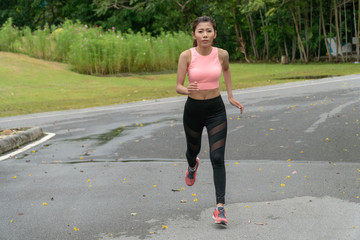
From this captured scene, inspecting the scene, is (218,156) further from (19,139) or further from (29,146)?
(19,139)

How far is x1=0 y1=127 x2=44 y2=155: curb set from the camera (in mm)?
10953

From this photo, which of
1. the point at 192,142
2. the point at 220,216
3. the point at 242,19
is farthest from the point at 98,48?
the point at 220,216

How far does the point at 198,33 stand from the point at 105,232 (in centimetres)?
199

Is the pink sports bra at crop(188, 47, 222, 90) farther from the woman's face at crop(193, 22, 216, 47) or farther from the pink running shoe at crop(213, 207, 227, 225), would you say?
the pink running shoe at crop(213, 207, 227, 225)

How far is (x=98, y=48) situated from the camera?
96.5 ft

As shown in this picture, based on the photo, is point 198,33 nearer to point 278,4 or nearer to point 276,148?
point 276,148

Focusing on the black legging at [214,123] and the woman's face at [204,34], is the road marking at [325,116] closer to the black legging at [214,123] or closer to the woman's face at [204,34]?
the black legging at [214,123]

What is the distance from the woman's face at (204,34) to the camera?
580 cm

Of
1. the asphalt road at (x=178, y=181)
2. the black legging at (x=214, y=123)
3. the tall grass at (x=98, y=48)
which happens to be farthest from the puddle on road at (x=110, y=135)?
the tall grass at (x=98, y=48)

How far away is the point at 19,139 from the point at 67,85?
14.2 m

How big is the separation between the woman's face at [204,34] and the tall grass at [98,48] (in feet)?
77.8

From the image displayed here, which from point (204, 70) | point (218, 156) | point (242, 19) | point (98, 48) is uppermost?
point (242, 19)

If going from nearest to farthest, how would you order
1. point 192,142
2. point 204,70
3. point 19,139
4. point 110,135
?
point 204,70
point 192,142
point 19,139
point 110,135

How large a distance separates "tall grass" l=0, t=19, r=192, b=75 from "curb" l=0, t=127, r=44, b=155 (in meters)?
17.2
